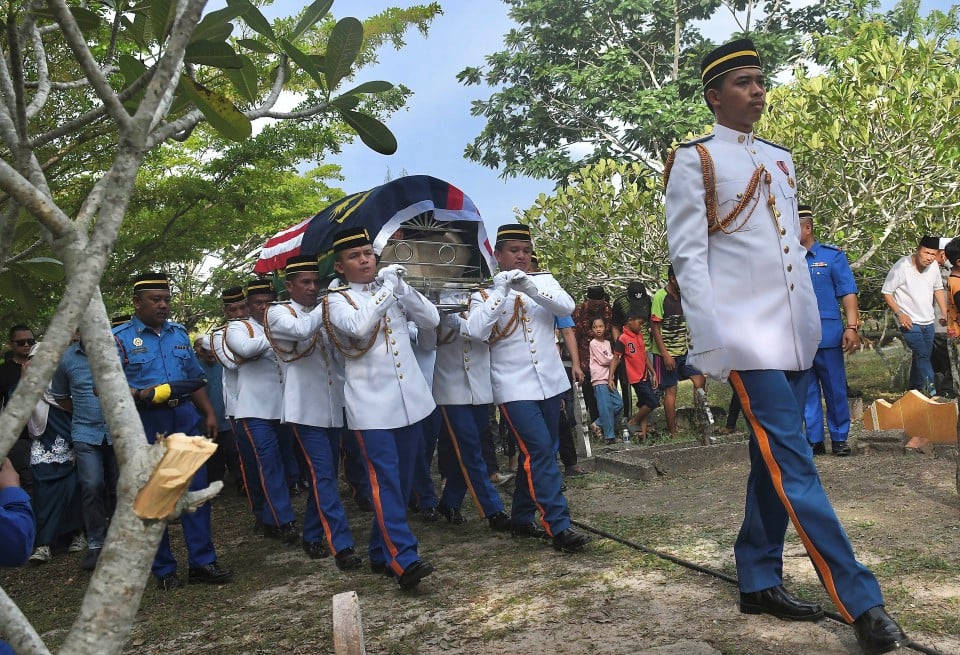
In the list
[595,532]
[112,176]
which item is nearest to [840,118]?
[595,532]

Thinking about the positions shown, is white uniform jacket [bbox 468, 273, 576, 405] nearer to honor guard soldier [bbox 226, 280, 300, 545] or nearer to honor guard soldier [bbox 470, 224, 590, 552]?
honor guard soldier [bbox 470, 224, 590, 552]

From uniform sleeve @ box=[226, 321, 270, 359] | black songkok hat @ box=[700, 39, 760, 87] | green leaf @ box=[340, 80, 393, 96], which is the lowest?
uniform sleeve @ box=[226, 321, 270, 359]

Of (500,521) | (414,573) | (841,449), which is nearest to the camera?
(414,573)

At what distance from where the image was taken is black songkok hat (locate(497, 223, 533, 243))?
18.9 feet

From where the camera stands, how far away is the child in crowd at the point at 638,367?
10016 mm

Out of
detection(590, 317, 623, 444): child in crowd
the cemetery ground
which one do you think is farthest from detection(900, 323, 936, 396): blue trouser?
detection(590, 317, 623, 444): child in crowd

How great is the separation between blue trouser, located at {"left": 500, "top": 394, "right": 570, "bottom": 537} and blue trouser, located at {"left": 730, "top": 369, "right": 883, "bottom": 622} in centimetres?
166

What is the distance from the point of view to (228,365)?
696 cm

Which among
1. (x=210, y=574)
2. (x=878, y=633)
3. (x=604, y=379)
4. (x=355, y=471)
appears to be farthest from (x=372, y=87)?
(x=604, y=379)

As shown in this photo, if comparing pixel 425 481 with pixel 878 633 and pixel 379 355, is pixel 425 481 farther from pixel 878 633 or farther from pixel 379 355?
→ pixel 878 633

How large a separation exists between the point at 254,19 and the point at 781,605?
9.09 ft

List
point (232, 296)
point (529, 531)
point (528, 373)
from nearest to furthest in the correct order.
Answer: point (528, 373) → point (529, 531) → point (232, 296)

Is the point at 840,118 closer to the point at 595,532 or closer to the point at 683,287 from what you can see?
the point at 595,532

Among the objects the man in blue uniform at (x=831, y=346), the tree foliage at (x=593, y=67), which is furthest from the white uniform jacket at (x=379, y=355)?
the tree foliage at (x=593, y=67)
